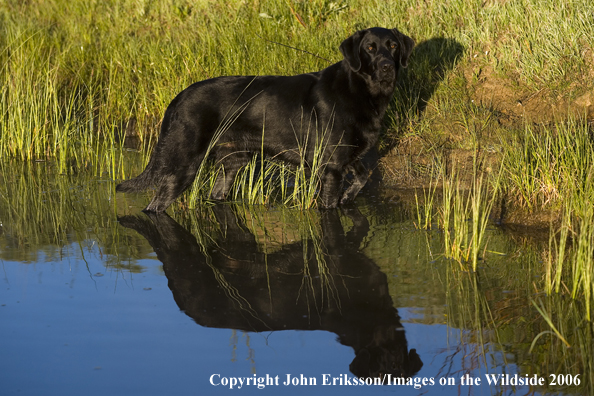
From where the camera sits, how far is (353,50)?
18.2 ft

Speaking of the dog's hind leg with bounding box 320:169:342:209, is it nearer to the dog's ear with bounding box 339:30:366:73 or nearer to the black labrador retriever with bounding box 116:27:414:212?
the black labrador retriever with bounding box 116:27:414:212

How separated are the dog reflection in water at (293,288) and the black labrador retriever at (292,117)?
594 millimetres

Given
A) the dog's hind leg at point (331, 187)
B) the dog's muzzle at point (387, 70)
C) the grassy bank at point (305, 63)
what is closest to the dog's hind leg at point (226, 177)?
the dog's hind leg at point (331, 187)

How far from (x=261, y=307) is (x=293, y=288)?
1.10ft

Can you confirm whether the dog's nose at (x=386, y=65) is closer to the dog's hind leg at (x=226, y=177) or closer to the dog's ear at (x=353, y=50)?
the dog's ear at (x=353, y=50)

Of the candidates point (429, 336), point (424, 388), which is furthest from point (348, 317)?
point (424, 388)

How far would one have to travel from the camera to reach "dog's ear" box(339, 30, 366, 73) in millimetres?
5523

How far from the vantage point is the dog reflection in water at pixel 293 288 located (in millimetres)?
3248

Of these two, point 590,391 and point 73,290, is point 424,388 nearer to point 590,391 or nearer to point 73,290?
point 590,391

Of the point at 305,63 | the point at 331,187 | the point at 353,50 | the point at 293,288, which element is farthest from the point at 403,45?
the point at 293,288

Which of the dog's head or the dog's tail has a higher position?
the dog's head

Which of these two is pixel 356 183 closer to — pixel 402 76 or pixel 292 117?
pixel 292 117

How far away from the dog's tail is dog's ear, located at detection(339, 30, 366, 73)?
1.92 metres

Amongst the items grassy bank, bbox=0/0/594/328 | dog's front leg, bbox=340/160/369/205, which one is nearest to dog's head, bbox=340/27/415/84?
dog's front leg, bbox=340/160/369/205
